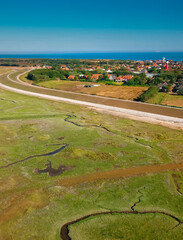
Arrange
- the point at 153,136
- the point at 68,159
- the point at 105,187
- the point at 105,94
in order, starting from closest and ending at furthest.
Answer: the point at 105,187, the point at 68,159, the point at 153,136, the point at 105,94

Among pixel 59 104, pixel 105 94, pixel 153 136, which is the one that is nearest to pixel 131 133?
pixel 153 136

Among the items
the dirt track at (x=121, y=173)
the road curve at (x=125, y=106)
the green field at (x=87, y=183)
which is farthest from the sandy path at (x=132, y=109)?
the dirt track at (x=121, y=173)

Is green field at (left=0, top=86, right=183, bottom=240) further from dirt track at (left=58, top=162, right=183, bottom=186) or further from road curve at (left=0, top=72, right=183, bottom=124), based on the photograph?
road curve at (left=0, top=72, right=183, bottom=124)

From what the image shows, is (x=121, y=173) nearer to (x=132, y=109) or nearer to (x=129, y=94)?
(x=132, y=109)

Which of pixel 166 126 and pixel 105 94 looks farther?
pixel 105 94

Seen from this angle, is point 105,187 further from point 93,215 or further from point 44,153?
point 44,153

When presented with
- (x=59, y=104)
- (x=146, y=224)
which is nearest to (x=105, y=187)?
(x=146, y=224)

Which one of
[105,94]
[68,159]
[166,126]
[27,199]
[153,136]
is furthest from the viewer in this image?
[105,94]
